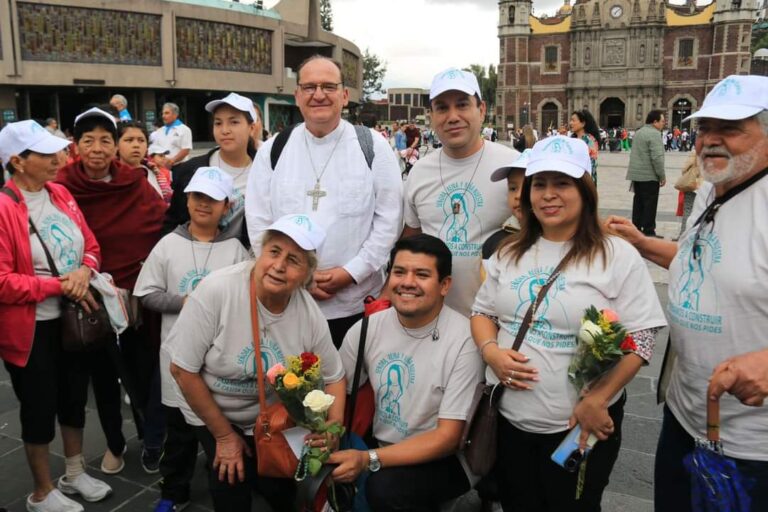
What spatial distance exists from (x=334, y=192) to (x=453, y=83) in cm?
84

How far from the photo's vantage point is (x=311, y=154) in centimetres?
339

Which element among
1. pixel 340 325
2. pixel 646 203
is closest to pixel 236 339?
pixel 340 325

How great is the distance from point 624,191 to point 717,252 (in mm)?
15455

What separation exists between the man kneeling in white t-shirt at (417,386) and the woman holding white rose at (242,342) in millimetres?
231

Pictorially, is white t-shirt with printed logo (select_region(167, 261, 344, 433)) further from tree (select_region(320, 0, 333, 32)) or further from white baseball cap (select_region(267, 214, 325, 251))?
tree (select_region(320, 0, 333, 32))

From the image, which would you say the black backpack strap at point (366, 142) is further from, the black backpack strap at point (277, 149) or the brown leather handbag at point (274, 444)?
the brown leather handbag at point (274, 444)

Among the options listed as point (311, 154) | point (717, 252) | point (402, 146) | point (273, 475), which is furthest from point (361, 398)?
point (402, 146)

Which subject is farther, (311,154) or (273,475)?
(311,154)

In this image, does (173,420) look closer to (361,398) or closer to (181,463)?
(181,463)

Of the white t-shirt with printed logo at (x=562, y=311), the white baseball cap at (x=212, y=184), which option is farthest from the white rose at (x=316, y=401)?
the white baseball cap at (x=212, y=184)

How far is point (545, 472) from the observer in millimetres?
2379

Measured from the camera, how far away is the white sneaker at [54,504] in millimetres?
3193

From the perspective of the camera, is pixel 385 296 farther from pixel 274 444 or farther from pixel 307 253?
pixel 274 444

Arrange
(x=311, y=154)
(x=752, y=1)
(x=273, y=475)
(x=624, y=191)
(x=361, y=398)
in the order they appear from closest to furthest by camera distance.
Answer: (x=273, y=475)
(x=361, y=398)
(x=311, y=154)
(x=624, y=191)
(x=752, y=1)
